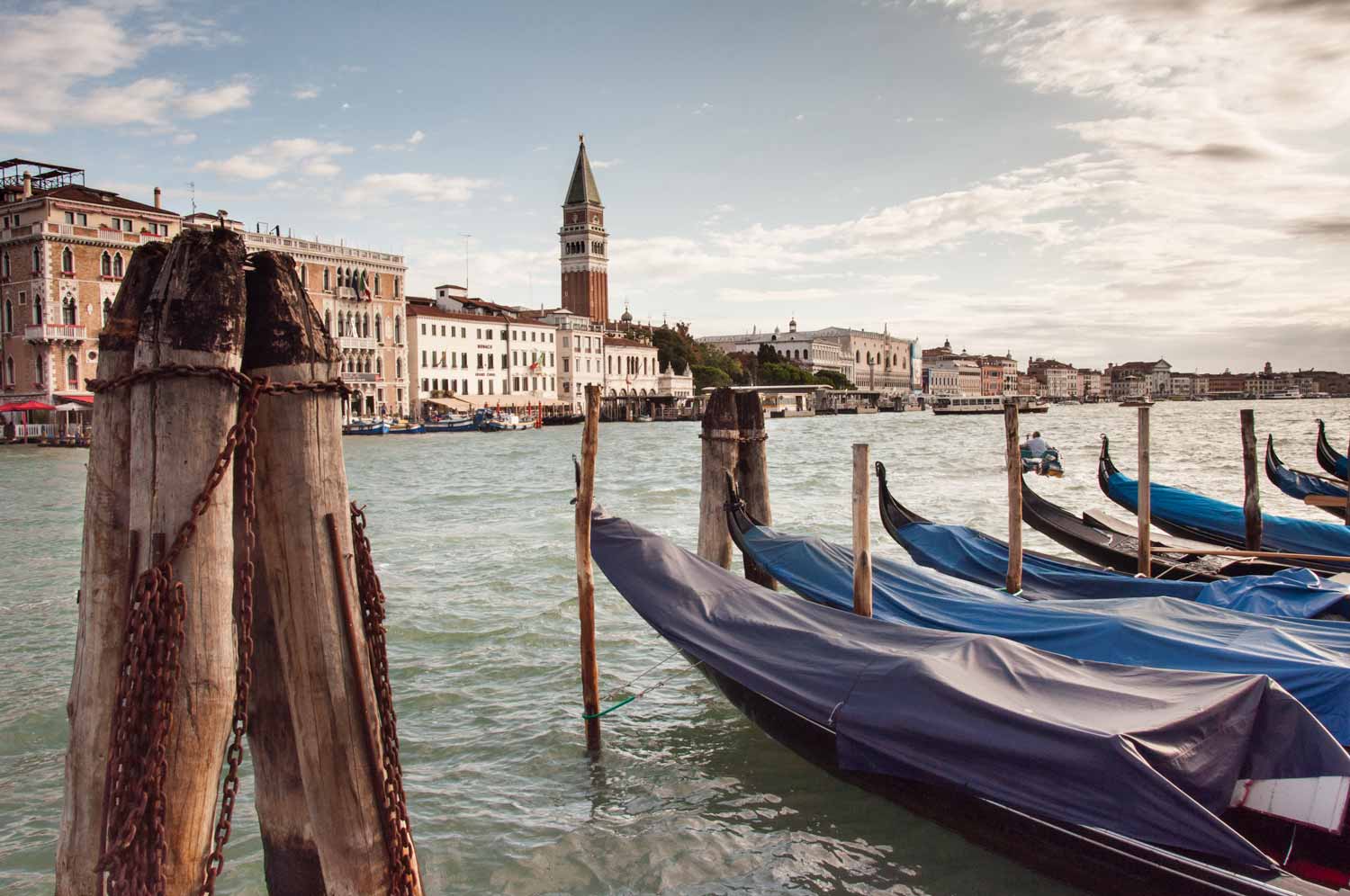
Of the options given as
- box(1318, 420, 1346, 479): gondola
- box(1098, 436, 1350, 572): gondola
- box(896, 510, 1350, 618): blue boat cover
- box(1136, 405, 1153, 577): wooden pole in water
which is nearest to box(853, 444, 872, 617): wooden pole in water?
box(896, 510, 1350, 618): blue boat cover

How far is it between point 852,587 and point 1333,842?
2.04m

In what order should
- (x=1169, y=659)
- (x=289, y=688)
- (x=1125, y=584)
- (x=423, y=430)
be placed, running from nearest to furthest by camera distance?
(x=289, y=688), (x=1169, y=659), (x=1125, y=584), (x=423, y=430)

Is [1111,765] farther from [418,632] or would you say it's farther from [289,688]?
[418,632]

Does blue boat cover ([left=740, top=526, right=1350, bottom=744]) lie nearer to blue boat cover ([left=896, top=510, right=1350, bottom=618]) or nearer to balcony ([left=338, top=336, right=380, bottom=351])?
blue boat cover ([left=896, top=510, right=1350, bottom=618])

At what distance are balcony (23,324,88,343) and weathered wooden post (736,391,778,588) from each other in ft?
99.2

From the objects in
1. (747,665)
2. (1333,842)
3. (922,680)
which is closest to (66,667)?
(747,665)

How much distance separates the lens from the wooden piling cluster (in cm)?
159

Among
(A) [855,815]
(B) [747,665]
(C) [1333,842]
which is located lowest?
(A) [855,815]

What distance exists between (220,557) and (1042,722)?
6.45ft

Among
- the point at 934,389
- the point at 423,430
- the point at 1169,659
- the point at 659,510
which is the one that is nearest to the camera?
the point at 1169,659

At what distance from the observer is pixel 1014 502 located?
5145mm

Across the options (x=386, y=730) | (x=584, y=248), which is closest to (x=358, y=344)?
(x=584, y=248)

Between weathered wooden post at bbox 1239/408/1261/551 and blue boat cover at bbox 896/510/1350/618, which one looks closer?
blue boat cover at bbox 896/510/1350/618

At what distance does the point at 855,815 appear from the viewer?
333cm
